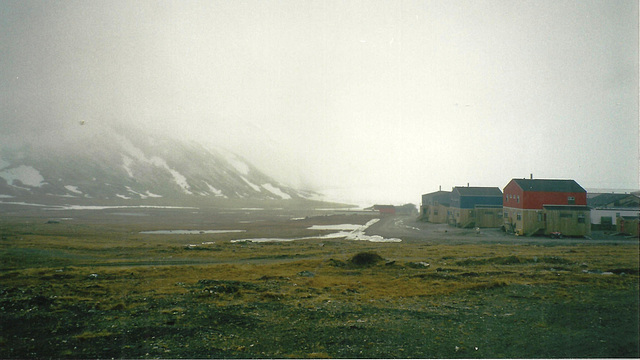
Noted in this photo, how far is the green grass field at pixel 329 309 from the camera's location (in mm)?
12102

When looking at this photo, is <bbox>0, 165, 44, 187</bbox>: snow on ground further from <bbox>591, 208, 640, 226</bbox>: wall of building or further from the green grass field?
<bbox>591, 208, 640, 226</bbox>: wall of building

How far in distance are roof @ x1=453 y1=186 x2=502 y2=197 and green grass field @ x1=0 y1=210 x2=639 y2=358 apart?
37.0 metres

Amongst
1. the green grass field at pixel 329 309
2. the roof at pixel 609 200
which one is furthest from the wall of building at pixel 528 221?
Result: the green grass field at pixel 329 309

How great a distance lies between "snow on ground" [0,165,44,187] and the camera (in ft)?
523

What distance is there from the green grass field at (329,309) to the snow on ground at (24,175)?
169 m

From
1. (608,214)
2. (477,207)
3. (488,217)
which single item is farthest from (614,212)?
(477,207)

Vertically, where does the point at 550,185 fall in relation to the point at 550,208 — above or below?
above

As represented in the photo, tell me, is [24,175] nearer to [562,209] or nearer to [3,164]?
[3,164]

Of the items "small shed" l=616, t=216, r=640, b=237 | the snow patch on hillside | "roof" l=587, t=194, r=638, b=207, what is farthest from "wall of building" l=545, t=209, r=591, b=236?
the snow patch on hillside

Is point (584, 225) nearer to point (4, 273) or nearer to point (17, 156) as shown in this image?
point (4, 273)

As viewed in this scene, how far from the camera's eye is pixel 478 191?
220 feet

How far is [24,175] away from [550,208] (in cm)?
21072

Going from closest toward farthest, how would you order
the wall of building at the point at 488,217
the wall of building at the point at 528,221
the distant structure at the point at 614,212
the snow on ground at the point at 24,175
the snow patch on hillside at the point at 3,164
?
the distant structure at the point at 614,212, the wall of building at the point at 528,221, the wall of building at the point at 488,217, the snow on ground at the point at 24,175, the snow patch on hillside at the point at 3,164

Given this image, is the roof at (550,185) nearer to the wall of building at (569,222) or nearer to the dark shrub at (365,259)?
the wall of building at (569,222)
